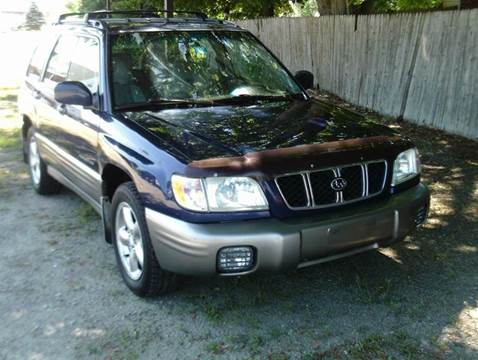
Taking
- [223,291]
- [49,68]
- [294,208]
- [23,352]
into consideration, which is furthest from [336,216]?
[49,68]

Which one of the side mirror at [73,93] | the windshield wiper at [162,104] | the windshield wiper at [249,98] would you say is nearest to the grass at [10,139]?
the side mirror at [73,93]

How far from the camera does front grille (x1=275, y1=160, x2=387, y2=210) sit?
3.31 metres

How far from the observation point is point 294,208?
10.8ft

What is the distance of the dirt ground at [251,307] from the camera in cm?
328

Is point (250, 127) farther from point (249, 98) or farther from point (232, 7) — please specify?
point (232, 7)

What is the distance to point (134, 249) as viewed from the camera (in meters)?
3.88

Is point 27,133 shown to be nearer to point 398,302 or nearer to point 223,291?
point 223,291

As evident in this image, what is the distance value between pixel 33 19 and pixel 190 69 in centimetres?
4441

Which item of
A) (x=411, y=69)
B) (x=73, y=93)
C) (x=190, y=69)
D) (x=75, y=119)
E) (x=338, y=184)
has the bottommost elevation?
(x=411, y=69)

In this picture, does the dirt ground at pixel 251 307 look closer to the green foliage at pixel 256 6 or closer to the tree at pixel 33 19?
the green foliage at pixel 256 6

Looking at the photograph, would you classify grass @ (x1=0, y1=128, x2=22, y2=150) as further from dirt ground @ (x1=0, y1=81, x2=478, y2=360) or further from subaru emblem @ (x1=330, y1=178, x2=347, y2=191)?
subaru emblem @ (x1=330, y1=178, x2=347, y2=191)

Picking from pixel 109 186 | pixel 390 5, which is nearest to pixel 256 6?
pixel 390 5

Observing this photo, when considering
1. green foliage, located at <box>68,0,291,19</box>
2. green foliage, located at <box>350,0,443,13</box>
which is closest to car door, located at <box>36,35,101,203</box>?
green foliage, located at <box>350,0,443,13</box>

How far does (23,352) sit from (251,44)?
10.4 ft
